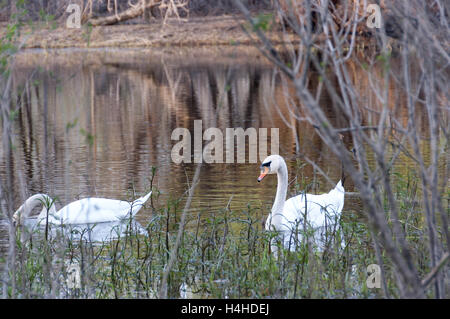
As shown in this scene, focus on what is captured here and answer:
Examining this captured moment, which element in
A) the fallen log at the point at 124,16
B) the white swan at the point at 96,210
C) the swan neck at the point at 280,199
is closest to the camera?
the swan neck at the point at 280,199

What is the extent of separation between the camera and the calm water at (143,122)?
29.2 ft

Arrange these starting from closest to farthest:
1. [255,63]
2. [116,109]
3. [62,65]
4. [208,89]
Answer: [116,109] → [208,89] → [62,65] → [255,63]

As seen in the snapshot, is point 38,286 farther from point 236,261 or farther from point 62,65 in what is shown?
point 62,65

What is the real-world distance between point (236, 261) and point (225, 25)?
27401 millimetres

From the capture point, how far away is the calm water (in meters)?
8.90

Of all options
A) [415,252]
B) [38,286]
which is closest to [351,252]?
[415,252]

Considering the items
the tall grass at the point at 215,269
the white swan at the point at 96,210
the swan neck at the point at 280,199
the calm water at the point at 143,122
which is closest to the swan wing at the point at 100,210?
the white swan at the point at 96,210

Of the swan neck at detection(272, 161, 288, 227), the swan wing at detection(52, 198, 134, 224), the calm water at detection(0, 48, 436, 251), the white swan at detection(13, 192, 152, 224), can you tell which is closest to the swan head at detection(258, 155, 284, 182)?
the swan neck at detection(272, 161, 288, 227)

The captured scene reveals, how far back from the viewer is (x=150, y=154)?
39.8 feet

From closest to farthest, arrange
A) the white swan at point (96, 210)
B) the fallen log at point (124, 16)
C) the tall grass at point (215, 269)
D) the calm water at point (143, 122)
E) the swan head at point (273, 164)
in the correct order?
the tall grass at point (215, 269) < the white swan at point (96, 210) < the swan head at point (273, 164) < the calm water at point (143, 122) < the fallen log at point (124, 16)

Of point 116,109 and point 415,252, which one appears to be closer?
point 415,252

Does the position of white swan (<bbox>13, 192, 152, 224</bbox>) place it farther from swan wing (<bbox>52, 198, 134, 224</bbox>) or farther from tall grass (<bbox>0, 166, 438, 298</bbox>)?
tall grass (<bbox>0, 166, 438, 298</bbox>)

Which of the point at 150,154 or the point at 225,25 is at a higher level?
the point at 225,25

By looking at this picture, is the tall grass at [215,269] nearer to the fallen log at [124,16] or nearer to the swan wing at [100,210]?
the swan wing at [100,210]
